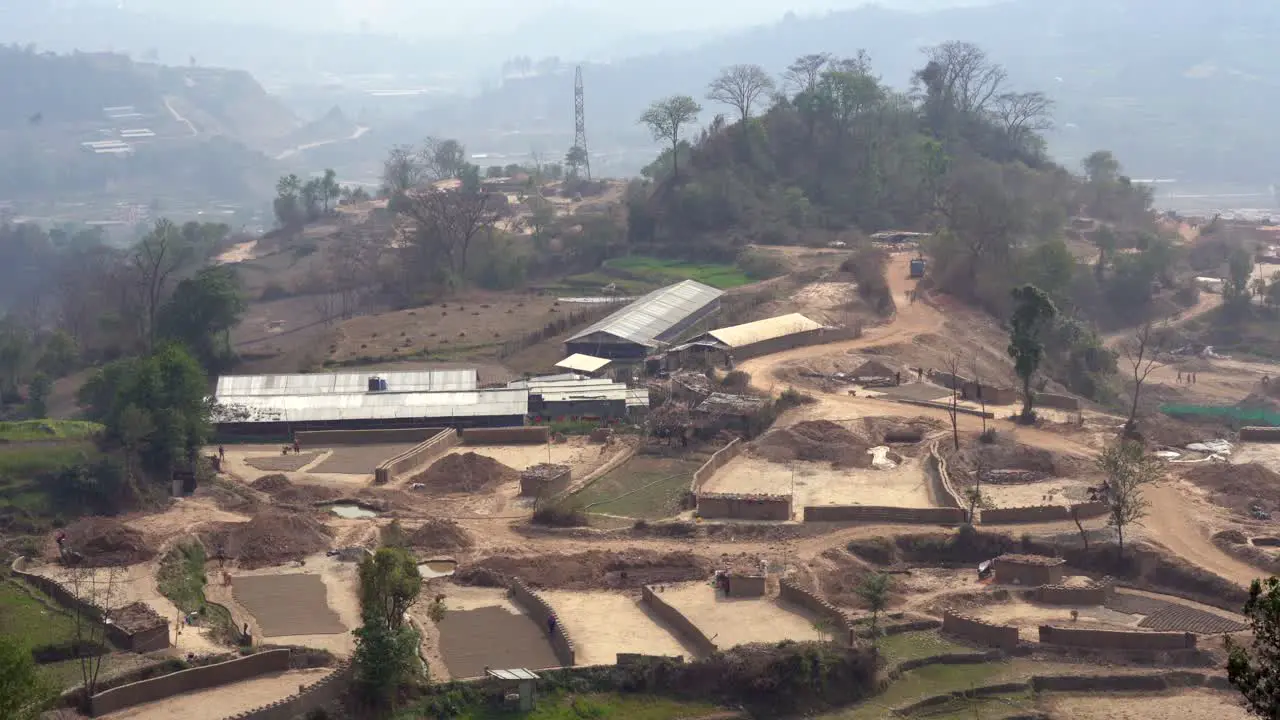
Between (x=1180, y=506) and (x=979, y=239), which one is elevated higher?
(x=979, y=239)

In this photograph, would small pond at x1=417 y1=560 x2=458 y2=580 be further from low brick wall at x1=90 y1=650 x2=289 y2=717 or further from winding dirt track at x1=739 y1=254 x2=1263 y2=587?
winding dirt track at x1=739 y1=254 x2=1263 y2=587

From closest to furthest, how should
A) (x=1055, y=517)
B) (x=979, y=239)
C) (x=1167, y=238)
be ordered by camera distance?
(x=1055, y=517) → (x=979, y=239) → (x=1167, y=238)

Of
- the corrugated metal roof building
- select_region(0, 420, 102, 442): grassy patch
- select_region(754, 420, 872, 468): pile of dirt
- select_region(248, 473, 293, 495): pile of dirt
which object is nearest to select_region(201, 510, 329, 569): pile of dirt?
select_region(248, 473, 293, 495): pile of dirt

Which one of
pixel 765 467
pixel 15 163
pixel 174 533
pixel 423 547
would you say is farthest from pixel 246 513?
pixel 15 163

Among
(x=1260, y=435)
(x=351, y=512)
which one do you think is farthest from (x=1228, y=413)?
(x=351, y=512)

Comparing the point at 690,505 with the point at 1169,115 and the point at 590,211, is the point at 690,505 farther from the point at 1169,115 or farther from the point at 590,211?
the point at 1169,115

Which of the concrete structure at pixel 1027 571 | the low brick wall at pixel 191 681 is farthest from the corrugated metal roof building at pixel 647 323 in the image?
the low brick wall at pixel 191 681

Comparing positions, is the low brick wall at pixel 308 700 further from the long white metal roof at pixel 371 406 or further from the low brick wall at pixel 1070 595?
the long white metal roof at pixel 371 406
